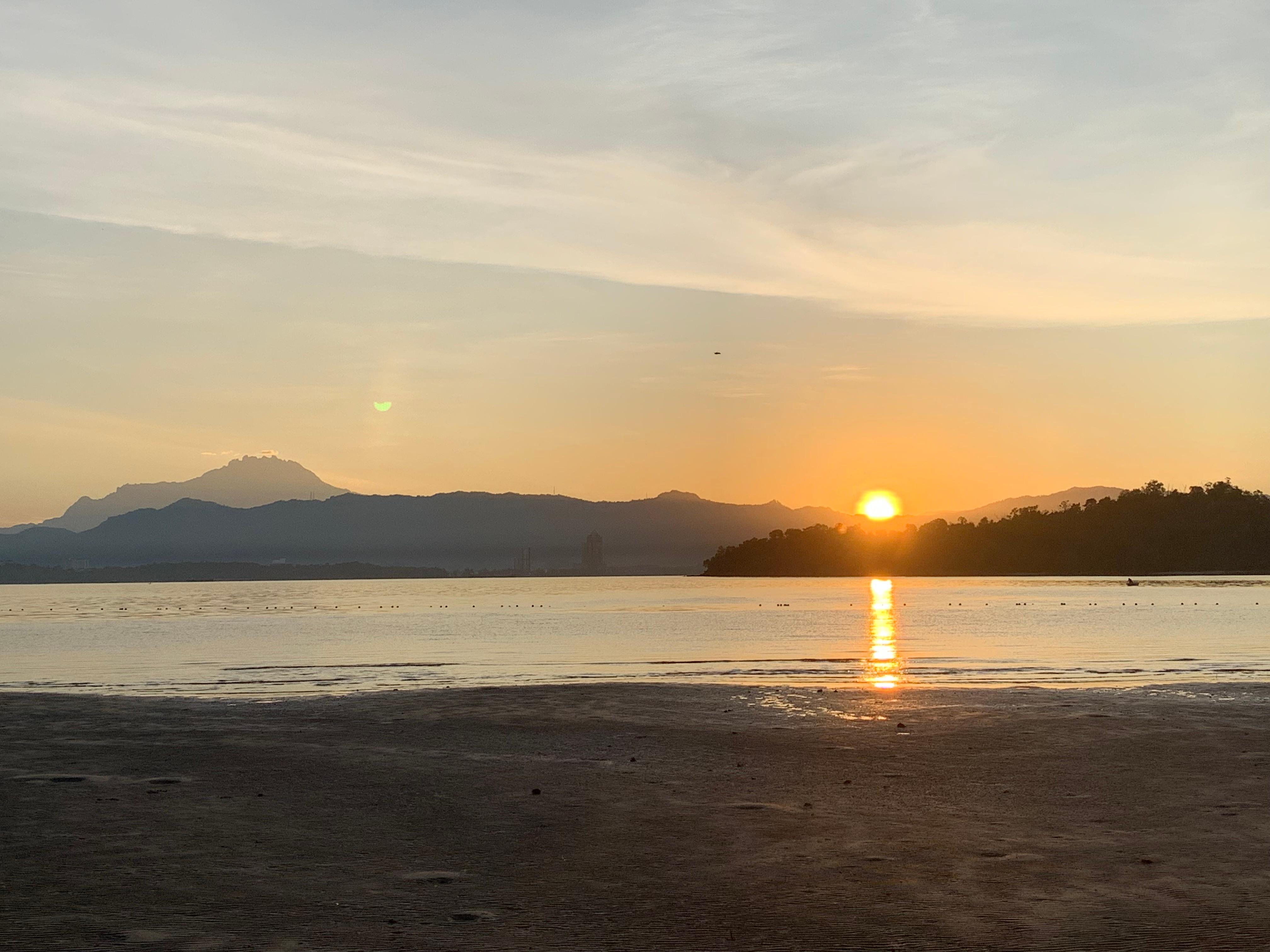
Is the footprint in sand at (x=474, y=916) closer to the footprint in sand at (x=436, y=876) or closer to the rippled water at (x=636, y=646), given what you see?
the footprint in sand at (x=436, y=876)

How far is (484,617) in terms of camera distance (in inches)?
4021

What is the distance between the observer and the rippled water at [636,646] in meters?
37.7

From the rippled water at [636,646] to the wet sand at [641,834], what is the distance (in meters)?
12.5

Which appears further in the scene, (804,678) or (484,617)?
(484,617)

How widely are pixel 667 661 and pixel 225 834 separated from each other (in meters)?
35.7

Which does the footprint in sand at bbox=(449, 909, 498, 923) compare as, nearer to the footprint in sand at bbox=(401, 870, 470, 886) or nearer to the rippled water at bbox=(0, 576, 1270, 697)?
the footprint in sand at bbox=(401, 870, 470, 886)

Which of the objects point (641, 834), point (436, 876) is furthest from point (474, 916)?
point (641, 834)

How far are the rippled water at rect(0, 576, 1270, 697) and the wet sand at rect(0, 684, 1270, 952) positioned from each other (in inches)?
492

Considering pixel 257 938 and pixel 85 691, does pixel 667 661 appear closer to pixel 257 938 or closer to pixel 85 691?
pixel 85 691

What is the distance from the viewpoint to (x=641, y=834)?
41.9 ft

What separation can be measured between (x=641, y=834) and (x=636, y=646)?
4712 centimetres

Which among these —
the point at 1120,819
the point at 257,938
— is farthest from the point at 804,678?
the point at 257,938

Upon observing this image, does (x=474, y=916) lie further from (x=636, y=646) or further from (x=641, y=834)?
(x=636, y=646)

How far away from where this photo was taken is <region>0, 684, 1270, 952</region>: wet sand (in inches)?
368
